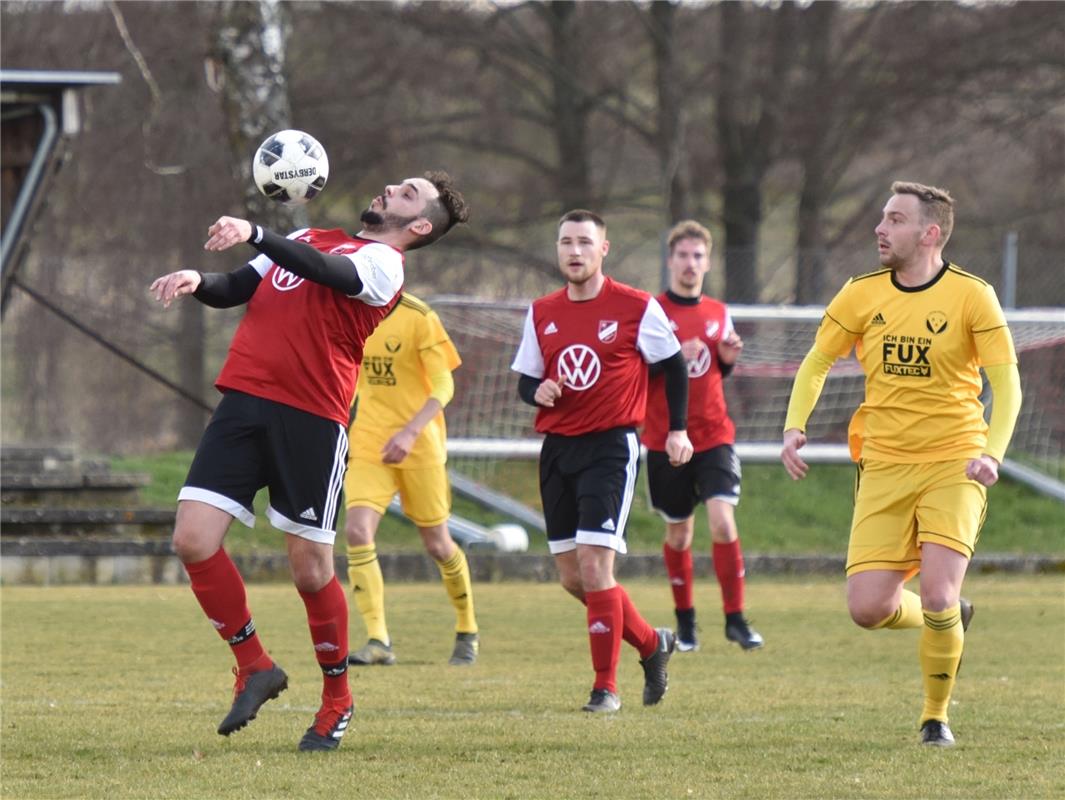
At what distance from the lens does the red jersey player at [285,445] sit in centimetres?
650

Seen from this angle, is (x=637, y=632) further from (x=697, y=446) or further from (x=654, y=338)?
(x=697, y=446)

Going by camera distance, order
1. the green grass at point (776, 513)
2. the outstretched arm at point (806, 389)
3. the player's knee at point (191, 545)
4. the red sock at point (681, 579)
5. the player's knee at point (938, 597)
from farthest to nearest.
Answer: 1. the green grass at point (776, 513)
2. the red sock at point (681, 579)
3. the outstretched arm at point (806, 389)
4. the player's knee at point (938, 597)
5. the player's knee at point (191, 545)

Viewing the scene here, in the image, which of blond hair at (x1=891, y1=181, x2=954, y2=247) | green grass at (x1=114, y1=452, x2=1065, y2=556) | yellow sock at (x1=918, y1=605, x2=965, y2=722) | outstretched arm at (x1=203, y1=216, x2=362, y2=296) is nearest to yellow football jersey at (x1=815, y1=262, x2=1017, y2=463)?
blond hair at (x1=891, y1=181, x2=954, y2=247)

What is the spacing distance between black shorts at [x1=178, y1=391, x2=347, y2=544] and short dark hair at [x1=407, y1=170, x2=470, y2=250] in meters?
0.87

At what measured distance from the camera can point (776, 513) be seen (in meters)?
18.3

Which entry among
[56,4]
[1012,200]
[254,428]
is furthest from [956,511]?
[1012,200]

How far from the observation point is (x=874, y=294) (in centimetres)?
715

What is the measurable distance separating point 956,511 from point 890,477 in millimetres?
310

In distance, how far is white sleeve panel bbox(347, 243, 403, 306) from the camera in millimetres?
6500

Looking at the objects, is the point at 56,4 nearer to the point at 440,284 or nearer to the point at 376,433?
the point at 440,284

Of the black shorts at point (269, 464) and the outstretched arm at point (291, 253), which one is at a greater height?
the outstretched arm at point (291, 253)

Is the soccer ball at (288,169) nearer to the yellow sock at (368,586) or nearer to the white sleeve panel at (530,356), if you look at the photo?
the white sleeve panel at (530,356)

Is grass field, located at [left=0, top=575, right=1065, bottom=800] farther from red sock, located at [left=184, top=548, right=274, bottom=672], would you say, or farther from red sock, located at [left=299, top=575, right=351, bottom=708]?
red sock, located at [left=184, top=548, right=274, bottom=672]

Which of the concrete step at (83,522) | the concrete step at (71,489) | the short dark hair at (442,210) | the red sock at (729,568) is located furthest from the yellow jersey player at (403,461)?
the concrete step at (71,489)
